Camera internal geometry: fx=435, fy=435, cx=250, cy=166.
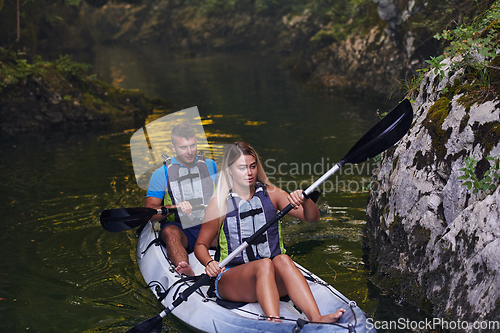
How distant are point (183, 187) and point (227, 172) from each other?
4.30 feet

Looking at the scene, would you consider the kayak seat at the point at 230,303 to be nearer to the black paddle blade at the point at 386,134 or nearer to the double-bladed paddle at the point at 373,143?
the double-bladed paddle at the point at 373,143

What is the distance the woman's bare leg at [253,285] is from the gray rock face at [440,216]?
1352 mm

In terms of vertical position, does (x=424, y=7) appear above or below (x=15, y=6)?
below

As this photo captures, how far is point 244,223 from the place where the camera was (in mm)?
3494

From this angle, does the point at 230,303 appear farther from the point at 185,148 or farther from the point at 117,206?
the point at 117,206

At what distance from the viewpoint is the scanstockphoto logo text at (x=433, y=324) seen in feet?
9.32

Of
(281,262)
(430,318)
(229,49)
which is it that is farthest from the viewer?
(229,49)

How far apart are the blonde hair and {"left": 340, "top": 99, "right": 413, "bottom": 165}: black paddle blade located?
2.48ft

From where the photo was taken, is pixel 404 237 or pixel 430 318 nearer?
pixel 430 318

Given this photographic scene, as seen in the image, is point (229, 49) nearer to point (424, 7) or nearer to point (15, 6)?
point (15, 6)

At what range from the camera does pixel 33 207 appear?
687 centimetres

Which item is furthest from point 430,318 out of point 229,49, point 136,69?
point 229,49

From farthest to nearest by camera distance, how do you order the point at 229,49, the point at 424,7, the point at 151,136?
the point at 229,49 → the point at 424,7 → the point at 151,136

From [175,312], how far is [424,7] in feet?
37.0
